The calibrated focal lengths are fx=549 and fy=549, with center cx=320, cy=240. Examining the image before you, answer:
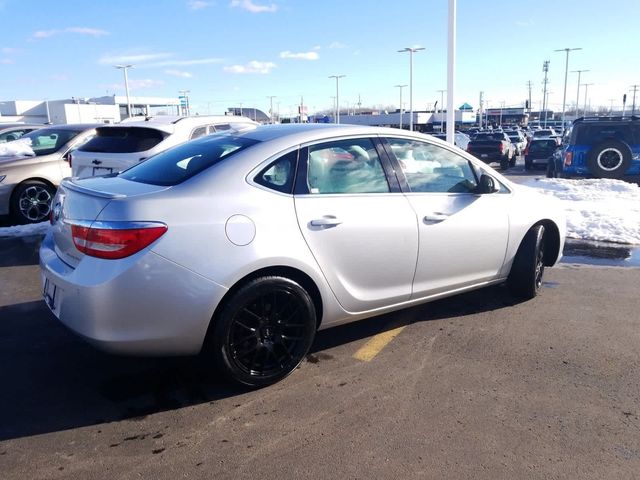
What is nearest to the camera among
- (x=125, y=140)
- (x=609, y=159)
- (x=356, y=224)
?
(x=356, y=224)

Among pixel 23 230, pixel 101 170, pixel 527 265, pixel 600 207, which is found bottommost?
pixel 600 207

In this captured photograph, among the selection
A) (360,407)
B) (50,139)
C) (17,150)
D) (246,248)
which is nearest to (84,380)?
(246,248)

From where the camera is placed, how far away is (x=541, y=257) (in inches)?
207

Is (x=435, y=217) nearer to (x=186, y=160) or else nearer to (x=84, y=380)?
(x=186, y=160)

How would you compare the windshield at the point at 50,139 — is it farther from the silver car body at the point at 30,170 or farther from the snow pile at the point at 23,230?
the snow pile at the point at 23,230

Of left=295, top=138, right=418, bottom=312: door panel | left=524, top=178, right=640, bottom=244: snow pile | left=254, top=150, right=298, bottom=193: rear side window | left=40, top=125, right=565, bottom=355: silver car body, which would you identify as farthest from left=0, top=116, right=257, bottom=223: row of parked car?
left=524, top=178, right=640, bottom=244: snow pile

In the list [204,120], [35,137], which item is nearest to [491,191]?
[204,120]

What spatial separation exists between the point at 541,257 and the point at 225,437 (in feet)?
11.8

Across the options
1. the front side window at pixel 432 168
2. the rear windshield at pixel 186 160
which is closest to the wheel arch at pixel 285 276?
the rear windshield at pixel 186 160

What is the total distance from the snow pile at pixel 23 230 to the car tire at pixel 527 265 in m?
6.60

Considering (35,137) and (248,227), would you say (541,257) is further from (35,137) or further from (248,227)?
(35,137)

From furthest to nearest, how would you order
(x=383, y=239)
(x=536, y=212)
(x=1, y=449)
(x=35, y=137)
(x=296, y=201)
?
(x=35, y=137)
(x=536, y=212)
(x=383, y=239)
(x=296, y=201)
(x=1, y=449)

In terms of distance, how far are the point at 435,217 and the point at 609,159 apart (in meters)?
9.27

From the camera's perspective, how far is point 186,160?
3852 millimetres
